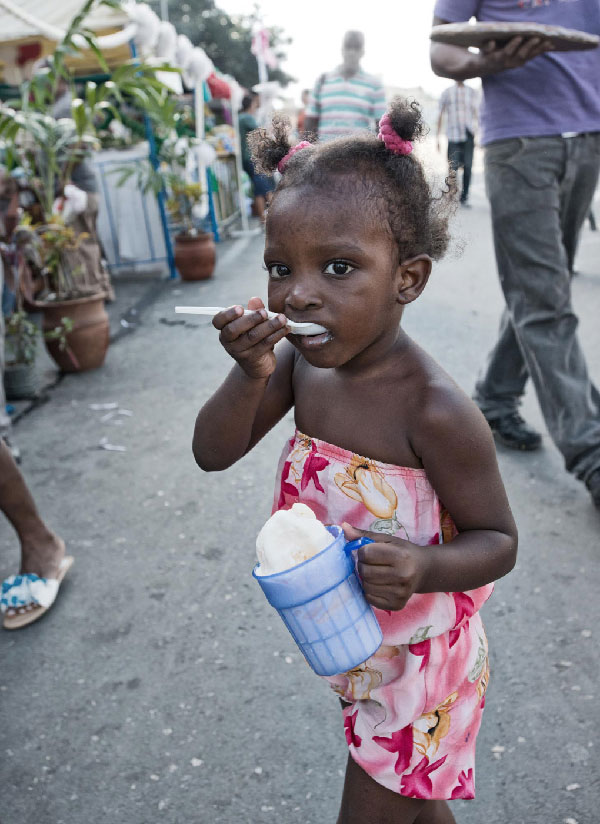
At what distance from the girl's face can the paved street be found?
320 millimetres

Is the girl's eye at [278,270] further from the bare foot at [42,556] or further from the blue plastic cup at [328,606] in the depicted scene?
the bare foot at [42,556]

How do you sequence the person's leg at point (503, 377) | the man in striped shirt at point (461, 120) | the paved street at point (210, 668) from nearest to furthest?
the paved street at point (210, 668) → the person's leg at point (503, 377) → the man in striped shirt at point (461, 120)

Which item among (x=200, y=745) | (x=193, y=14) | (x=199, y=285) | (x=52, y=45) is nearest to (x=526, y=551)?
(x=200, y=745)

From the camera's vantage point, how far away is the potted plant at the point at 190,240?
7527mm

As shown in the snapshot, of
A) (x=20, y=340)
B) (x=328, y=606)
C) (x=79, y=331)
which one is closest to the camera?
(x=328, y=606)

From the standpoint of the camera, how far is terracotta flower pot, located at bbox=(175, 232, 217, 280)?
7.57m

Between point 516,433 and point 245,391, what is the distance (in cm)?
224

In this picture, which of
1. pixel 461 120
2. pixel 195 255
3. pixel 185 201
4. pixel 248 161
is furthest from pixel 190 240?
pixel 461 120

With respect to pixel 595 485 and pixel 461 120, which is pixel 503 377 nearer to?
pixel 595 485

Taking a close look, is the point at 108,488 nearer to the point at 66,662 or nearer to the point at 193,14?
the point at 66,662

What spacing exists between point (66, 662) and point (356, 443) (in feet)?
4.74

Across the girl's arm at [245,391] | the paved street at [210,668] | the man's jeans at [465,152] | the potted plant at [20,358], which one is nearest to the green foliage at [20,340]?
the potted plant at [20,358]

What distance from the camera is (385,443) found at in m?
1.22

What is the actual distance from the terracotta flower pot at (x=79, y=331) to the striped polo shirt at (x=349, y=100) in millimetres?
2669
